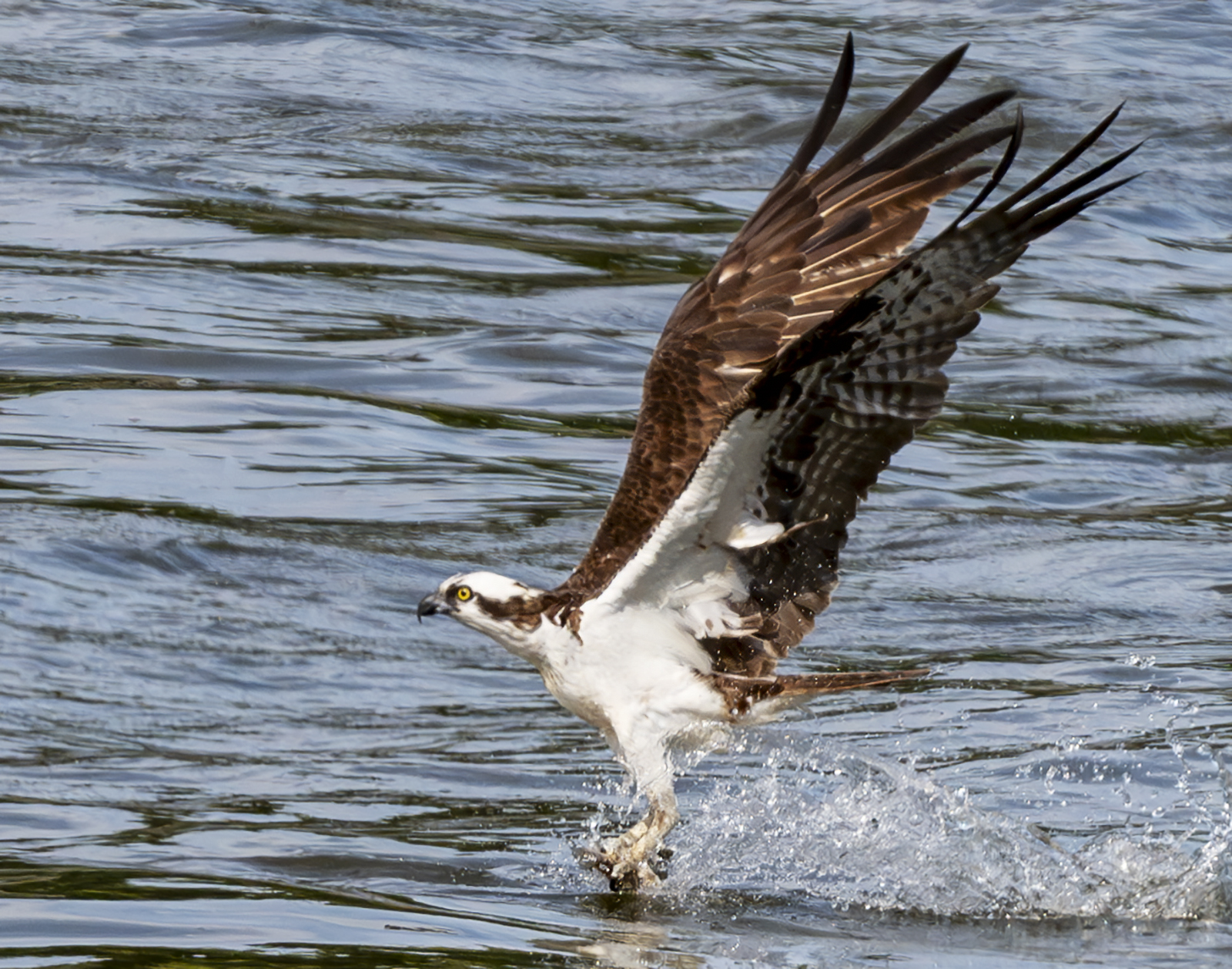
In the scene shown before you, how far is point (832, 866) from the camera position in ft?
21.3

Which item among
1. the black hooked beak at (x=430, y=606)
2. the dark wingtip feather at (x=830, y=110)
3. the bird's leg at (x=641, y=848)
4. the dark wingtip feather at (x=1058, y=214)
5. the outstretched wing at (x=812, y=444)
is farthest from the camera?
the black hooked beak at (x=430, y=606)

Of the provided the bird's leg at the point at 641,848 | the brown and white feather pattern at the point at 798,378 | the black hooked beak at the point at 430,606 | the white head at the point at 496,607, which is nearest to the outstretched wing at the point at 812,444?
the brown and white feather pattern at the point at 798,378

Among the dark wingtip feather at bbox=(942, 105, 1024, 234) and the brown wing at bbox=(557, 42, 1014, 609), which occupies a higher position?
the dark wingtip feather at bbox=(942, 105, 1024, 234)

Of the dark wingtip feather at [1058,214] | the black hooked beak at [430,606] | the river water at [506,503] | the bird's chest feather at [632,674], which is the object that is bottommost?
the river water at [506,503]

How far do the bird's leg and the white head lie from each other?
0.55 meters

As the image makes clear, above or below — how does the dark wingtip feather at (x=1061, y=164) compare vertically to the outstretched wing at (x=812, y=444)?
above

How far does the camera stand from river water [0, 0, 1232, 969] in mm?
6152

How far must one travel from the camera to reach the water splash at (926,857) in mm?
6121

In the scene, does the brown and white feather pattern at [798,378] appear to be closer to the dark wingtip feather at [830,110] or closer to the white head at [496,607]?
the dark wingtip feather at [830,110]

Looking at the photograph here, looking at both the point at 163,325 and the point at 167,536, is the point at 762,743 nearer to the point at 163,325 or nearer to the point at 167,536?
the point at 167,536

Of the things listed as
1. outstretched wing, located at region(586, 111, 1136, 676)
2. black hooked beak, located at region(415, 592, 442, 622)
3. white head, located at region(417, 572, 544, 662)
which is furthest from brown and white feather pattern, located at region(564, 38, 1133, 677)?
black hooked beak, located at region(415, 592, 442, 622)

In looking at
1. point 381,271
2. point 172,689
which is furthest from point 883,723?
point 381,271

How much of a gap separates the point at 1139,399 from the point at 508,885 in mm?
7188

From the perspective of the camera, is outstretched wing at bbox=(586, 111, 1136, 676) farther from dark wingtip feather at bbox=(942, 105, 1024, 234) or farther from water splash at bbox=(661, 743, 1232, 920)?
water splash at bbox=(661, 743, 1232, 920)
